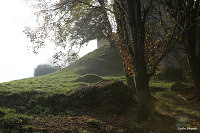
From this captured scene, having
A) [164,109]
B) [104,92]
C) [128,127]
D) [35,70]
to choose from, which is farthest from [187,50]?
[35,70]

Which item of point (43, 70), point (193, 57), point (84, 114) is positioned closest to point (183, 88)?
point (193, 57)

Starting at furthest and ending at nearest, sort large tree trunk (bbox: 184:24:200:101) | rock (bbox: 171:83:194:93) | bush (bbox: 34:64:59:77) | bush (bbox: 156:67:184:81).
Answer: bush (bbox: 34:64:59:77) → bush (bbox: 156:67:184:81) → rock (bbox: 171:83:194:93) → large tree trunk (bbox: 184:24:200:101)

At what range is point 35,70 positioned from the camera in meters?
53.4

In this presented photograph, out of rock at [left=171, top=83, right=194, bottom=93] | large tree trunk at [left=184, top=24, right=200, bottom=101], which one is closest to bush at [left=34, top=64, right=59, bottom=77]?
rock at [left=171, top=83, right=194, bottom=93]

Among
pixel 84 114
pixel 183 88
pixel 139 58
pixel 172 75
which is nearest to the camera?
pixel 139 58

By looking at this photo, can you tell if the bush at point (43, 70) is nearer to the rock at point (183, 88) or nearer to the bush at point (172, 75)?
the bush at point (172, 75)

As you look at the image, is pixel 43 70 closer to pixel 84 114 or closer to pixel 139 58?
pixel 84 114

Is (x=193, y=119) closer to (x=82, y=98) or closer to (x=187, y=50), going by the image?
(x=187, y=50)

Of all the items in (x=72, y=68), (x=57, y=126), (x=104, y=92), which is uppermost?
(x=72, y=68)

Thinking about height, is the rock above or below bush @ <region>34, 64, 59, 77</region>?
below

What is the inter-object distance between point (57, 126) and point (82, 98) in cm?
453

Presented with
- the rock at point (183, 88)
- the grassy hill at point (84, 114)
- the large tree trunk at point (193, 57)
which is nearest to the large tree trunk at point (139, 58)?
the grassy hill at point (84, 114)

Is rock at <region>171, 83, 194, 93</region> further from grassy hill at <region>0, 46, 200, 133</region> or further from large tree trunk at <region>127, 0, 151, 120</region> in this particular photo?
large tree trunk at <region>127, 0, 151, 120</region>

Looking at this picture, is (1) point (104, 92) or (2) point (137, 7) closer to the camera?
(2) point (137, 7)
